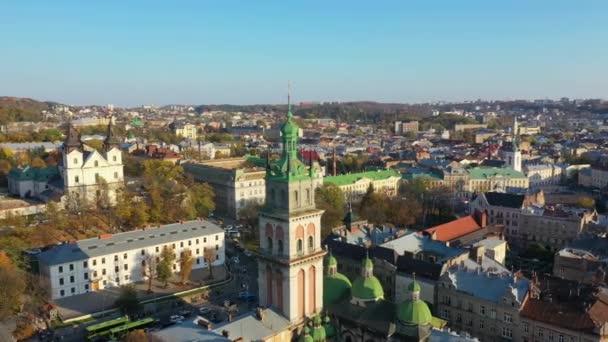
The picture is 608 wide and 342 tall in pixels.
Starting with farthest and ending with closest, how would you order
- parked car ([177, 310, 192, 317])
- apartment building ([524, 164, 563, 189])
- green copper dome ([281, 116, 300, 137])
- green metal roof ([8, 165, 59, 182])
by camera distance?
apartment building ([524, 164, 563, 189])
green metal roof ([8, 165, 59, 182])
parked car ([177, 310, 192, 317])
green copper dome ([281, 116, 300, 137])

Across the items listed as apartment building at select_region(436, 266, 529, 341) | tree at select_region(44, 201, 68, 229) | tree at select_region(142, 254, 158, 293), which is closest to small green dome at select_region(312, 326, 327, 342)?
apartment building at select_region(436, 266, 529, 341)

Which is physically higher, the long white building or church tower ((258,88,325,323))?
church tower ((258,88,325,323))

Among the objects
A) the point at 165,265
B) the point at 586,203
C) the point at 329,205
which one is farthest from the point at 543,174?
the point at 165,265

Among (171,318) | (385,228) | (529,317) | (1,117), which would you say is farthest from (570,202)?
(1,117)

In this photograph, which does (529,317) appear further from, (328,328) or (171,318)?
(171,318)

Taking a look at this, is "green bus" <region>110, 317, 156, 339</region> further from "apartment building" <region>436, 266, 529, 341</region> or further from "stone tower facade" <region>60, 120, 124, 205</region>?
"stone tower facade" <region>60, 120, 124, 205</region>

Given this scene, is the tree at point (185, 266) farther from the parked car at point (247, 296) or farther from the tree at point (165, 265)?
the parked car at point (247, 296)

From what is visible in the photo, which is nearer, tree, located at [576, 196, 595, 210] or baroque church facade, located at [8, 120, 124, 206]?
baroque church facade, located at [8, 120, 124, 206]
